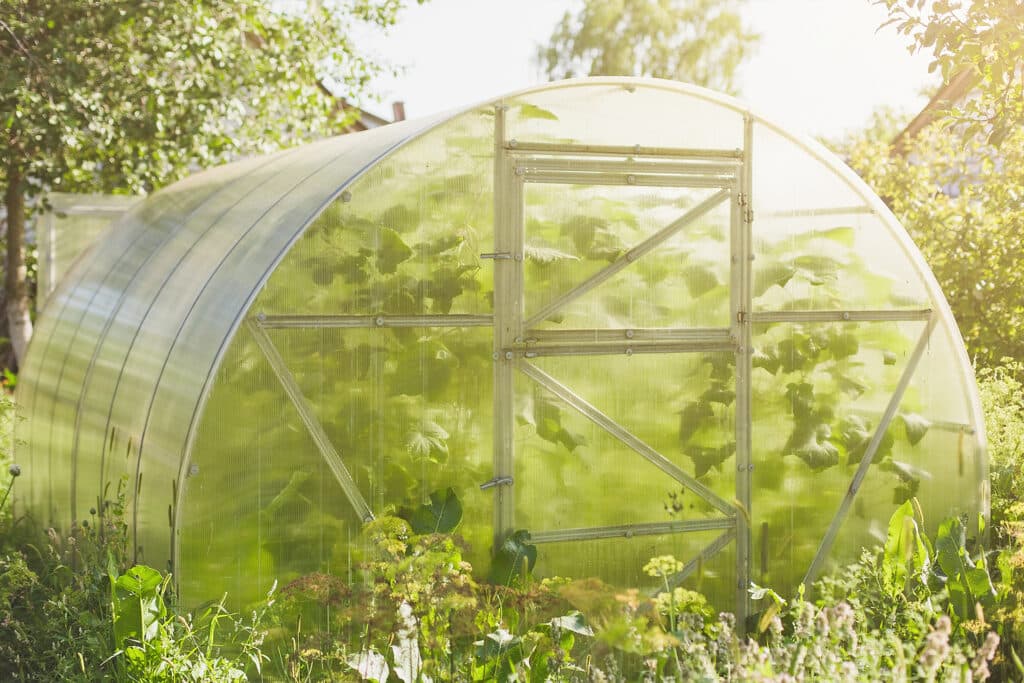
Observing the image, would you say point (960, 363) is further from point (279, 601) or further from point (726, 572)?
point (279, 601)

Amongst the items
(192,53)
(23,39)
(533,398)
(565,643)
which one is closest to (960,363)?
(533,398)

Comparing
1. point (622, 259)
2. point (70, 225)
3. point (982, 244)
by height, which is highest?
point (70, 225)

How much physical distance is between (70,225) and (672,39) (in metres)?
20.1

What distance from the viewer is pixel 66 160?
31.9 ft

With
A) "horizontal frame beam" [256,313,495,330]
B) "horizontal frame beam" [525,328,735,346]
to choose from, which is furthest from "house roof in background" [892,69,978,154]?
"horizontal frame beam" [256,313,495,330]

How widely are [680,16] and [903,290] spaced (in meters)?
22.1

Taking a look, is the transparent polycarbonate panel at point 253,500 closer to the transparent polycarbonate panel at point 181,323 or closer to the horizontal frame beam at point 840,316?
the transparent polycarbonate panel at point 181,323

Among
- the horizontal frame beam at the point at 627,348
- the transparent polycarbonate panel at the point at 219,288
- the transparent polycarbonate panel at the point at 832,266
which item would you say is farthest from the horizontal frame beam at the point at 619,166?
the horizontal frame beam at the point at 627,348

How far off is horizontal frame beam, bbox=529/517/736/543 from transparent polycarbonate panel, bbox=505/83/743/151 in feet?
6.50

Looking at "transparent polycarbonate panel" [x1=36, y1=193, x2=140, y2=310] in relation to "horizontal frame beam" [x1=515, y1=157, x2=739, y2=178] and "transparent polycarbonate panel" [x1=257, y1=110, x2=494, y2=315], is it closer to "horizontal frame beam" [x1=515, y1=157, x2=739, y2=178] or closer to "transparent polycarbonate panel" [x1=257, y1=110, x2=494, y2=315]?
"transparent polycarbonate panel" [x1=257, y1=110, x2=494, y2=315]

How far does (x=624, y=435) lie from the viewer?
5555 mm

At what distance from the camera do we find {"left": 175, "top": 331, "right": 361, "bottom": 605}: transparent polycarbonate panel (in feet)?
15.1

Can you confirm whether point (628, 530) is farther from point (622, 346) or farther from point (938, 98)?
point (938, 98)

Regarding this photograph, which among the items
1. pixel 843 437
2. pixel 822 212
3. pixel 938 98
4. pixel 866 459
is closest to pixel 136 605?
pixel 843 437
